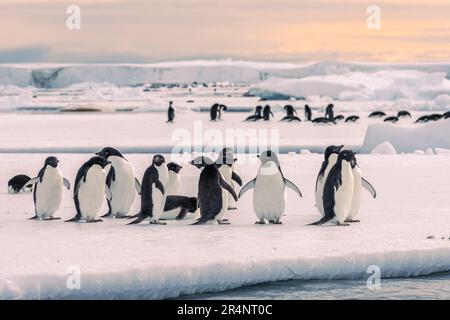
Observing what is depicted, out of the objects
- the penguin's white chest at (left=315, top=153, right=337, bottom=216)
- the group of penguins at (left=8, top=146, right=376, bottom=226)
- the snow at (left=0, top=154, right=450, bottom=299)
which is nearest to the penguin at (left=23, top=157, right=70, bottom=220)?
the group of penguins at (left=8, top=146, right=376, bottom=226)

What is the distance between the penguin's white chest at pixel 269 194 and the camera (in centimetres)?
859

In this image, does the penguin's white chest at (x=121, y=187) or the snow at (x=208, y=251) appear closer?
the snow at (x=208, y=251)

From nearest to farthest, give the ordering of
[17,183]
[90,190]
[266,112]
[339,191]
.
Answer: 1. [339,191]
2. [90,190]
3. [17,183]
4. [266,112]

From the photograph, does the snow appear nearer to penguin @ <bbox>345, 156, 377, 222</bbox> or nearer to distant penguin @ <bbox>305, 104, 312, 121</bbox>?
penguin @ <bbox>345, 156, 377, 222</bbox>

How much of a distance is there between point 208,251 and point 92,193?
2.27 m

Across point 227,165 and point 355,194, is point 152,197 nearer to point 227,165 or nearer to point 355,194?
point 227,165

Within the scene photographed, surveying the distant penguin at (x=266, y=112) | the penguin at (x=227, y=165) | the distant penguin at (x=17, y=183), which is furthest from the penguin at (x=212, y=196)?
the distant penguin at (x=266, y=112)

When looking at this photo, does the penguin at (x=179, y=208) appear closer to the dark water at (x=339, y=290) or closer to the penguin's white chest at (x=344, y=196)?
the penguin's white chest at (x=344, y=196)

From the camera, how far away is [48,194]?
29.5 ft

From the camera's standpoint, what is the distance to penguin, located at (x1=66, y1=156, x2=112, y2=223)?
8703 mm

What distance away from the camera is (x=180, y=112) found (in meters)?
37.4

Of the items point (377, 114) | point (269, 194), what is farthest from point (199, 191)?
point (377, 114)

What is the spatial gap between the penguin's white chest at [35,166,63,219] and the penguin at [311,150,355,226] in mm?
2610

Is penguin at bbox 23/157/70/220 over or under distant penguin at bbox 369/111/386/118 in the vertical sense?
over
